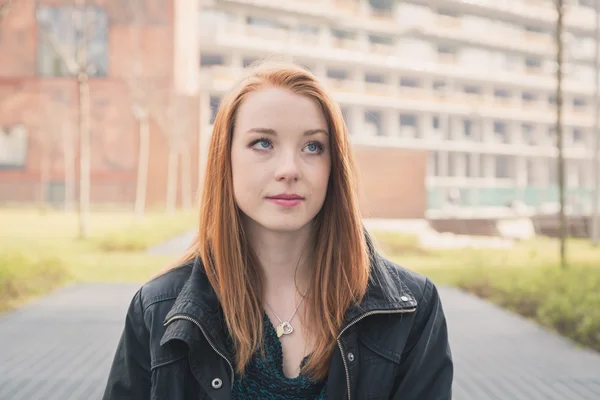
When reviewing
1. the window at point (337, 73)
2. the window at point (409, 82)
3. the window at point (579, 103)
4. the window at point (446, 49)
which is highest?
the window at point (446, 49)

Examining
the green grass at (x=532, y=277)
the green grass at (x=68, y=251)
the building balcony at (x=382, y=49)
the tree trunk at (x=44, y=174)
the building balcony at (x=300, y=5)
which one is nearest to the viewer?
the green grass at (x=532, y=277)

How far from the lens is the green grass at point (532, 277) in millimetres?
6098

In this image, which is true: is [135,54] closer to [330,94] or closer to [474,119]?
[330,94]

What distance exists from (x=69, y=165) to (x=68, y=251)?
9.30 meters

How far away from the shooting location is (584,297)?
255 inches

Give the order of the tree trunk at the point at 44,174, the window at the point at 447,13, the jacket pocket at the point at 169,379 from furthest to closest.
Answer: the window at the point at 447,13, the tree trunk at the point at 44,174, the jacket pocket at the point at 169,379

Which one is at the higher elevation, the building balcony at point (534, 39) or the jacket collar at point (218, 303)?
the building balcony at point (534, 39)

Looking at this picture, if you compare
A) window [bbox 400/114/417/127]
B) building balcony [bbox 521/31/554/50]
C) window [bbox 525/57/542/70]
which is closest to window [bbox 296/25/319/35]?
window [bbox 400/114/417/127]

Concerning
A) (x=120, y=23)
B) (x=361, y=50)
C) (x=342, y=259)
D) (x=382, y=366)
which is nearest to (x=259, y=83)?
(x=342, y=259)

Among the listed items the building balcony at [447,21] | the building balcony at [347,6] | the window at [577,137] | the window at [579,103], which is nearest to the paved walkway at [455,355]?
the building balcony at [347,6]

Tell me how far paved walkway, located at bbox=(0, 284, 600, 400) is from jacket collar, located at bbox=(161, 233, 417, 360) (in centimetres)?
278

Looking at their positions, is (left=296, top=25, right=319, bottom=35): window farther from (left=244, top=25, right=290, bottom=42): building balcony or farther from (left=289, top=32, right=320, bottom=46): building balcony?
(left=244, top=25, right=290, bottom=42): building balcony

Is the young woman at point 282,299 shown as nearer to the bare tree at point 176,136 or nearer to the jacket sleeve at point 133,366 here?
the jacket sleeve at point 133,366

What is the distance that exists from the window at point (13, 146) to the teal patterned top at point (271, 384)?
19.4 m
